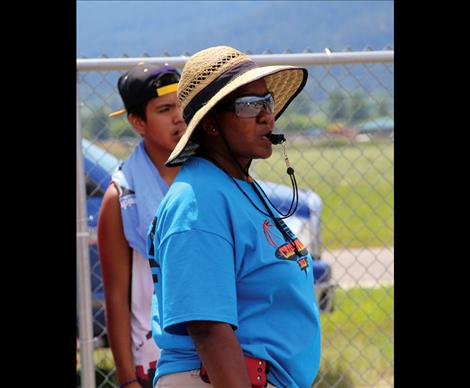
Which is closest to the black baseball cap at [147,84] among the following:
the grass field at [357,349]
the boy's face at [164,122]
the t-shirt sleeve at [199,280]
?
the boy's face at [164,122]

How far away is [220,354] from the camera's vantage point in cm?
238

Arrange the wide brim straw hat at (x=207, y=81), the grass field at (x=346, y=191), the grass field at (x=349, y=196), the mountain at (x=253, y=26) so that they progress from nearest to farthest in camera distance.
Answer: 1. the wide brim straw hat at (x=207, y=81)
2. the grass field at (x=346, y=191)
3. the grass field at (x=349, y=196)
4. the mountain at (x=253, y=26)

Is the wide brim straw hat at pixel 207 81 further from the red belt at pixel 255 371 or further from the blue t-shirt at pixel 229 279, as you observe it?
the red belt at pixel 255 371

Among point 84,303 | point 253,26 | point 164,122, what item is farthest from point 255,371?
point 253,26

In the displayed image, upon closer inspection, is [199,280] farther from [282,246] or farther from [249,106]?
[249,106]

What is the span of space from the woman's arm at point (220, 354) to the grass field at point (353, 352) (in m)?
2.81

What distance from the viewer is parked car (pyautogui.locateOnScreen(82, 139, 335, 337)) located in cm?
547

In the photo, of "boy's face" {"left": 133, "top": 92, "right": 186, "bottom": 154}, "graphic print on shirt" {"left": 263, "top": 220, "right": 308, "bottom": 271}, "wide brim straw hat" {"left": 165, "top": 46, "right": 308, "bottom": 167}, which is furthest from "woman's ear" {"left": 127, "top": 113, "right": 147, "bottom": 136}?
"graphic print on shirt" {"left": 263, "top": 220, "right": 308, "bottom": 271}

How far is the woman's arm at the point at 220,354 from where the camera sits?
7.80 ft
